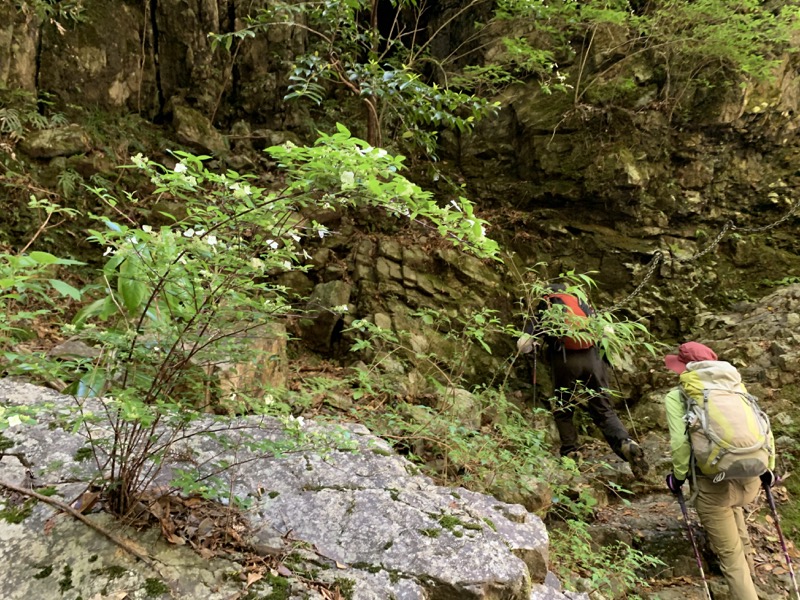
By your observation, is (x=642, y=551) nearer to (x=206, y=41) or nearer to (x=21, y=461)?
(x=21, y=461)

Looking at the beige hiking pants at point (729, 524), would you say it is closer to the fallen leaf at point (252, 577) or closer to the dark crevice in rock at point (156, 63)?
the fallen leaf at point (252, 577)

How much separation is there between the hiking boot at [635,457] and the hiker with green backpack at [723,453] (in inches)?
Answer: 34.2

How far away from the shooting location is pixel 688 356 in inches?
169

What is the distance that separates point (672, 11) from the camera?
7824 mm

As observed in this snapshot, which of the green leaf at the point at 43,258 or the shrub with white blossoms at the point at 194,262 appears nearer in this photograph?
the green leaf at the point at 43,258

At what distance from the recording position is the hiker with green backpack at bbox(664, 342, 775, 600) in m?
3.58

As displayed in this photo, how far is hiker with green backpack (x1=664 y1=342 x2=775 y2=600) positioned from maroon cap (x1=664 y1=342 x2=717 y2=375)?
15 centimetres

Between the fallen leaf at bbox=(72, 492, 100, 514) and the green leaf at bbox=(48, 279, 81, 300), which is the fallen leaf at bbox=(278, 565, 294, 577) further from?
the green leaf at bbox=(48, 279, 81, 300)

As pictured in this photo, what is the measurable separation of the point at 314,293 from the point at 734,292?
7.27 meters

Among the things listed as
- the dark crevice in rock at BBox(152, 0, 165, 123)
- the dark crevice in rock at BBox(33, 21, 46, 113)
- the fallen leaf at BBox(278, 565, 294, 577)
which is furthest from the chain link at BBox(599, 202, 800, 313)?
the dark crevice in rock at BBox(33, 21, 46, 113)

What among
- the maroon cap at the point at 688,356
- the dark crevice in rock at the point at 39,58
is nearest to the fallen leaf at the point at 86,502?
the maroon cap at the point at 688,356

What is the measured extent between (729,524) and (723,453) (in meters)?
0.74

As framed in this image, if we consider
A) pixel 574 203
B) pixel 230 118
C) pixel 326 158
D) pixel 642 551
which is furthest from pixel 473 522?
pixel 230 118

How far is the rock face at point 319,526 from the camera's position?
166 centimetres
